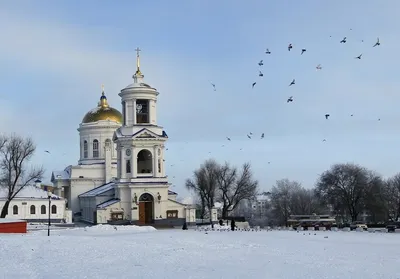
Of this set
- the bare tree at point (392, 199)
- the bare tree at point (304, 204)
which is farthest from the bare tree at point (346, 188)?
the bare tree at point (304, 204)

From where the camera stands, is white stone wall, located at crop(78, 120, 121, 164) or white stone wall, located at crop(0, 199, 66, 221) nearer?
white stone wall, located at crop(0, 199, 66, 221)

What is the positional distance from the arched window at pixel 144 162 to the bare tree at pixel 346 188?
3225 cm

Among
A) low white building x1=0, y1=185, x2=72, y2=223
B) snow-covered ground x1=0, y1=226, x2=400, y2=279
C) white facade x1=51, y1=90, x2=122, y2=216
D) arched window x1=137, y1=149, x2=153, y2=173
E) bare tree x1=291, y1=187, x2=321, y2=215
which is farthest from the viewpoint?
bare tree x1=291, y1=187, x2=321, y2=215

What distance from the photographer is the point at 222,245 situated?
29844 mm

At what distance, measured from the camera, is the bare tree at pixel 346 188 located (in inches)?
3314

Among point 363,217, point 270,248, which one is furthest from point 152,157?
point 363,217

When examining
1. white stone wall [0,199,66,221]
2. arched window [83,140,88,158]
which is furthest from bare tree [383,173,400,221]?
white stone wall [0,199,66,221]

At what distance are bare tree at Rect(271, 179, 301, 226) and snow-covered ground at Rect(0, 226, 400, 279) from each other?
237 feet

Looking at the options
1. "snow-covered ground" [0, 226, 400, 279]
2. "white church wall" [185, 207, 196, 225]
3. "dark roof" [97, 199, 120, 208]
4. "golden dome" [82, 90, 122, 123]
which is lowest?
"snow-covered ground" [0, 226, 400, 279]

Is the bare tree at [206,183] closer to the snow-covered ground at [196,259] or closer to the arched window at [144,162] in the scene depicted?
the arched window at [144,162]

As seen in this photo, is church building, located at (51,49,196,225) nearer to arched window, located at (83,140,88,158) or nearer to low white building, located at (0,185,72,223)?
low white building, located at (0,185,72,223)

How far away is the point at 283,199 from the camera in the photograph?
122 m

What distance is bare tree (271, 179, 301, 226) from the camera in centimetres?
11261

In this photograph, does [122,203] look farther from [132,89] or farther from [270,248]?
[270,248]
